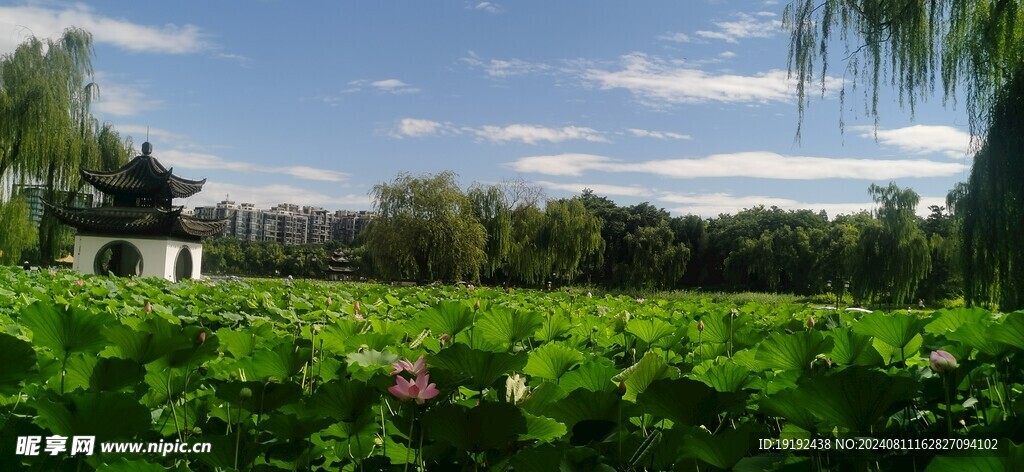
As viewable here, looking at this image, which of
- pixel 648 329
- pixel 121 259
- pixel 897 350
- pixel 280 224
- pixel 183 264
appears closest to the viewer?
pixel 897 350

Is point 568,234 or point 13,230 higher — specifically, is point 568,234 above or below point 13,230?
above

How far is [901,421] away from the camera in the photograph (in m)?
0.97

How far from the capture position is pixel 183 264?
2184cm

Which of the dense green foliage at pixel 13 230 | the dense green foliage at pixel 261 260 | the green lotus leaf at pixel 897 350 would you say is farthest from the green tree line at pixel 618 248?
the dense green foliage at pixel 261 260

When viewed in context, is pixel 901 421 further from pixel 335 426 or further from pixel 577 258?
pixel 577 258

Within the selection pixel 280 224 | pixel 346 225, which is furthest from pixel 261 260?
pixel 280 224

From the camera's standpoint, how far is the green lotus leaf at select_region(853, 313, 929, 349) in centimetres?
109

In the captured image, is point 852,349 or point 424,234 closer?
point 852,349

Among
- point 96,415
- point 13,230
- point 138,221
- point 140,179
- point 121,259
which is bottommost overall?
point 121,259

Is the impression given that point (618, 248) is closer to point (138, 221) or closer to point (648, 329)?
point (138, 221)

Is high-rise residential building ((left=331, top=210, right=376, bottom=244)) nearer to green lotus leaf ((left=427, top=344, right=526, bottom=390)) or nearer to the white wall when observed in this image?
the white wall

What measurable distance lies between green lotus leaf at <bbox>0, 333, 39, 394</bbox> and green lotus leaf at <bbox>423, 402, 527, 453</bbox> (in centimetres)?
48

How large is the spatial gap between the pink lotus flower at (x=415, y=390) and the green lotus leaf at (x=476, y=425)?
0.7 inches

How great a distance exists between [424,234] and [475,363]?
939 inches
